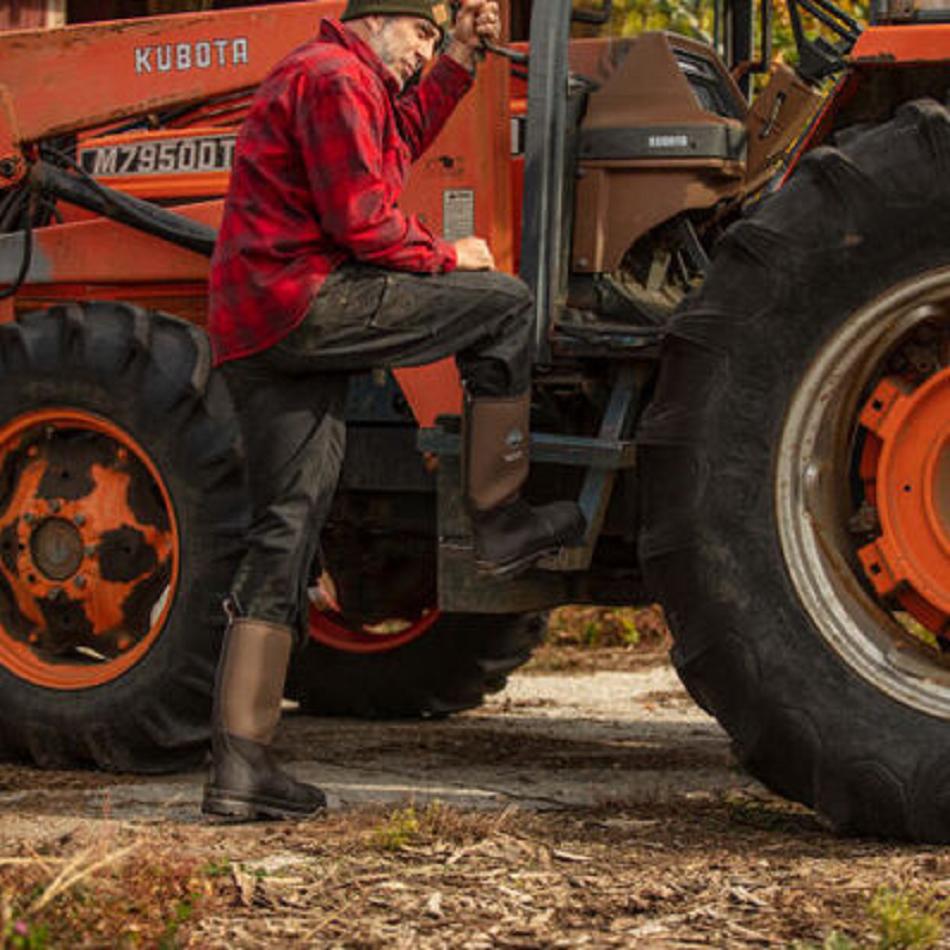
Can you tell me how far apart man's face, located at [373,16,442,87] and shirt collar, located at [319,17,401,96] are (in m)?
0.02

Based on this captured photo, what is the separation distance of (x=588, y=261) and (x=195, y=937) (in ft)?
8.65

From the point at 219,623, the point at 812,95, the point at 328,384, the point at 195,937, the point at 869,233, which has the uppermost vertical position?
the point at 812,95

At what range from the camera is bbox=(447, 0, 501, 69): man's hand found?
5.89 m

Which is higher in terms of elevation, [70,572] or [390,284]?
[390,284]

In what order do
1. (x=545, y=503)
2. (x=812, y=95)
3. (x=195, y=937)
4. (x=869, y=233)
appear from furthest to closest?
1. (x=812, y=95)
2. (x=545, y=503)
3. (x=869, y=233)
4. (x=195, y=937)

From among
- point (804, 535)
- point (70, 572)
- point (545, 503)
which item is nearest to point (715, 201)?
point (545, 503)

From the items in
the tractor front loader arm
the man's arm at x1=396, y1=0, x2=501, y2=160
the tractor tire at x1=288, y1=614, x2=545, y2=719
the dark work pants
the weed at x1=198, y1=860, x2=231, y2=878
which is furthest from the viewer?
the tractor tire at x1=288, y1=614, x2=545, y2=719

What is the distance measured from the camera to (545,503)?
610 centimetres

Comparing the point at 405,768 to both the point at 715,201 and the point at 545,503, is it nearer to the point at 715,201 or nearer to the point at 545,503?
the point at 545,503

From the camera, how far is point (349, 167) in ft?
17.3

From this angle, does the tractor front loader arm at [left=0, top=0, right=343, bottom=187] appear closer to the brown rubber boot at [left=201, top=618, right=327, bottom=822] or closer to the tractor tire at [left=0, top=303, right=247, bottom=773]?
the tractor tire at [left=0, top=303, right=247, bottom=773]

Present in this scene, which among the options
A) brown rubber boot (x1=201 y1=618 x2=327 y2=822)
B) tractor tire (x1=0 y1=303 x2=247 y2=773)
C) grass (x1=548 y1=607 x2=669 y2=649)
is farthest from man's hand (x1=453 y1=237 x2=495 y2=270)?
grass (x1=548 y1=607 x2=669 y2=649)

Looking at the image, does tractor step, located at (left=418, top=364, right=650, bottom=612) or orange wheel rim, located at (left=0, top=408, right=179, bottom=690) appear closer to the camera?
tractor step, located at (left=418, top=364, right=650, bottom=612)

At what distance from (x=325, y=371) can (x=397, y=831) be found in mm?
1168
